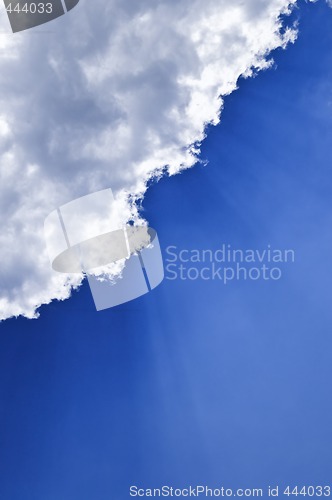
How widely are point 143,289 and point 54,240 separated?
209 centimetres

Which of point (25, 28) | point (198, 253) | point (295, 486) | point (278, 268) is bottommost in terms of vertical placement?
point (295, 486)

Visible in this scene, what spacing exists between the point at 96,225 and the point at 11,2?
180 inches

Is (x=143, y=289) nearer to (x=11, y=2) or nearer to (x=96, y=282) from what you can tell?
(x=96, y=282)

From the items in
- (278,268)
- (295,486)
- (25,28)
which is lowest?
(295,486)

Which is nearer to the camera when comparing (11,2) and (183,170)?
(11,2)

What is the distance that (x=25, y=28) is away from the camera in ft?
31.7

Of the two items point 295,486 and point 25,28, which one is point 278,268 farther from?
point 25,28

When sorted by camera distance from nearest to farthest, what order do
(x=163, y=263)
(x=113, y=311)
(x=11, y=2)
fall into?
(x=11, y=2) < (x=163, y=263) < (x=113, y=311)

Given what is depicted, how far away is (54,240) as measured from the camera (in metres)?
9.80

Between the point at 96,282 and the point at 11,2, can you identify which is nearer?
the point at 11,2

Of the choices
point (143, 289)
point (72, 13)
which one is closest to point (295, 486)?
point (143, 289)

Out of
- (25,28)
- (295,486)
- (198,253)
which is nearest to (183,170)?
(198,253)

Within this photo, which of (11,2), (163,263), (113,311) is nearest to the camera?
(11,2)

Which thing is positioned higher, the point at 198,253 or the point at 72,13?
the point at 72,13
